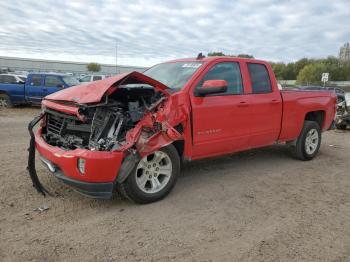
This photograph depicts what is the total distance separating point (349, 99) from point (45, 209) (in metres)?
11.7

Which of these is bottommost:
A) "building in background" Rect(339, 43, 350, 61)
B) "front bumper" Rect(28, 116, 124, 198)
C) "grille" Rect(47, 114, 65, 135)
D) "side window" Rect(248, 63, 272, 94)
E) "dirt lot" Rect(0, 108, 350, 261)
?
"dirt lot" Rect(0, 108, 350, 261)

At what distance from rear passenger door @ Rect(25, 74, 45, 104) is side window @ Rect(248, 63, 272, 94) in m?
11.6

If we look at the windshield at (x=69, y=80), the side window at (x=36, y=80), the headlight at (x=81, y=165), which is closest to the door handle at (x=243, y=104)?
the headlight at (x=81, y=165)

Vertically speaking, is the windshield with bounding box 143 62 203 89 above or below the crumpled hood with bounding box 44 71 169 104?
above

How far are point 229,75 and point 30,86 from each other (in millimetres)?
12291

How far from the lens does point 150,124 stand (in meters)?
4.07

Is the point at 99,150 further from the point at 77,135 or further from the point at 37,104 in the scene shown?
the point at 37,104

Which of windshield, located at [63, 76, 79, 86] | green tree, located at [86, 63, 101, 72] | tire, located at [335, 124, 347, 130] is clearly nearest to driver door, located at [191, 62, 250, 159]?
tire, located at [335, 124, 347, 130]

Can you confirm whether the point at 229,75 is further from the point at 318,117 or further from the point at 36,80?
the point at 36,80

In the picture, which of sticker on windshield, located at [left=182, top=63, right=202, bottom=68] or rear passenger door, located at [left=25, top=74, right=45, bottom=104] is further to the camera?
rear passenger door, located at [left=25, top=74, right=45, bottom=104]

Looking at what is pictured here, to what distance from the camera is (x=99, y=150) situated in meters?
3.82

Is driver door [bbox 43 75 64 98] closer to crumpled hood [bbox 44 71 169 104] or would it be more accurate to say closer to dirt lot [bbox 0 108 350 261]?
dirt lot [bbox 0 108 350 261]

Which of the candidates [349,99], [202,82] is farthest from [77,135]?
[349,99]

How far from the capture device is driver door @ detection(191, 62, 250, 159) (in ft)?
15.4
